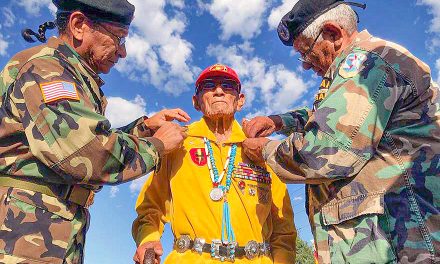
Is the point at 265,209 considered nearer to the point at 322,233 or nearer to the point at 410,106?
the point at 322,233

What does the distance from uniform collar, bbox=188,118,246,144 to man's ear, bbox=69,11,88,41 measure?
1.71 meters

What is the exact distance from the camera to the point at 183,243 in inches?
168

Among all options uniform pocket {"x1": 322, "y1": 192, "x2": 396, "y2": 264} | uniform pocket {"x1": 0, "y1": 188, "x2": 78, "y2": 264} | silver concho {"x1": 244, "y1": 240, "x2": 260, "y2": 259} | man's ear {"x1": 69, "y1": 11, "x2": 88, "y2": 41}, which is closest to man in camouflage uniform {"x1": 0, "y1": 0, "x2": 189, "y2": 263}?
uniform pocket {"x1": 0, "y1": 188, "x2": 78, "y2": 264}

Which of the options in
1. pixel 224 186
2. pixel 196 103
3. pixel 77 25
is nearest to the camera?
pixel 77 25

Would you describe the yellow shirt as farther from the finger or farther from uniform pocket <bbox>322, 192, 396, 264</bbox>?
uniform pocket <bbox>322, 192, 396, 264</bbox>

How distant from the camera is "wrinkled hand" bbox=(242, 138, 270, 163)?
4344 mm

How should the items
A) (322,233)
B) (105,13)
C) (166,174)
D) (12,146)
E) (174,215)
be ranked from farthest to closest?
(166,174)
(174,215)
(105,13)
(322,233)
(12,146)

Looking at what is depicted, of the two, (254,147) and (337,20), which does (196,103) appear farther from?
(337,20)

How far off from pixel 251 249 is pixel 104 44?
2.50 metres

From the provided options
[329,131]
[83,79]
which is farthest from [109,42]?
[329,131]

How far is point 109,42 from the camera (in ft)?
13.0

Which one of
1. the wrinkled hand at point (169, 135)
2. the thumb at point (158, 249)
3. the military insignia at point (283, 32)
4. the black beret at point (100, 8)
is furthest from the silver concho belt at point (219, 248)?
the black beret at point (100, 8)

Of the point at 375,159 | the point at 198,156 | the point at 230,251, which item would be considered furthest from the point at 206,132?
the point at 375,159

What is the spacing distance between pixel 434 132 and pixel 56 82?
2878 millimetres
